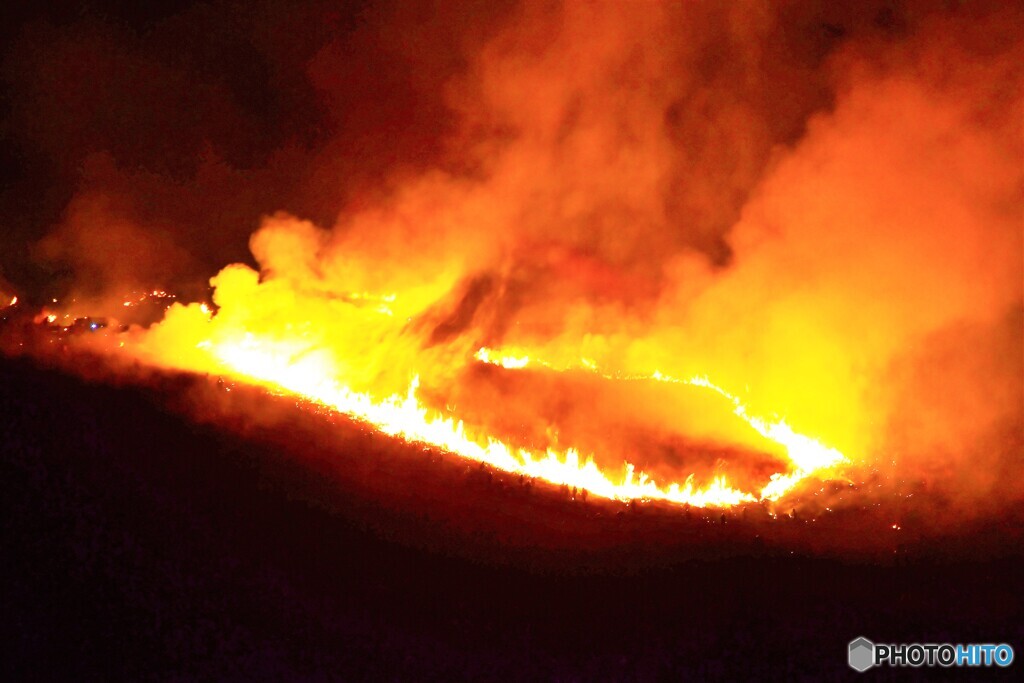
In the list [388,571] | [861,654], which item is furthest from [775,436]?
[388,571]

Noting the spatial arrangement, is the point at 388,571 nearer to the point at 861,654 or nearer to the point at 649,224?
the point at 861,654

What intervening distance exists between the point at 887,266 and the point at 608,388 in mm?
4154

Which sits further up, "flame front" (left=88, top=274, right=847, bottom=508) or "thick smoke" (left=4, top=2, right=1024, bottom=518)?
"thick smoke" (left=4, top=2, right=1024, bottom=518)

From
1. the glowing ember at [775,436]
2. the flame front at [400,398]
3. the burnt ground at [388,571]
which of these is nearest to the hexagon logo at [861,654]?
the burnt ground at [388,571]

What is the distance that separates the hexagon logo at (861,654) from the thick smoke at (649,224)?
2656 millimetres

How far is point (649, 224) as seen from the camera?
1235 centimetres

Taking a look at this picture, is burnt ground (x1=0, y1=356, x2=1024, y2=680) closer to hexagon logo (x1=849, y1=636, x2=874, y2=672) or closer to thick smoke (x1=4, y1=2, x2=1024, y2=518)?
hexagon logo (x1=849, y1=636, x2=874, y2=672)

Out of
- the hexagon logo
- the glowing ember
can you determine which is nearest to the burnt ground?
the hexagon logo

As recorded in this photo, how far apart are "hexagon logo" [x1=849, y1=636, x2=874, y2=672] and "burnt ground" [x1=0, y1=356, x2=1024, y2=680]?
69 mm

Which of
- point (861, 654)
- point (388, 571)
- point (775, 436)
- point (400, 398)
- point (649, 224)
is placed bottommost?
point (861, 654)

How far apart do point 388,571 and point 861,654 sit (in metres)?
3.24

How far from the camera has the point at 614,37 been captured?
1088 centimetres

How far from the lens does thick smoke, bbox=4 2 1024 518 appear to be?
9.29m

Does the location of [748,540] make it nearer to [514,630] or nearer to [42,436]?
[514,630]
